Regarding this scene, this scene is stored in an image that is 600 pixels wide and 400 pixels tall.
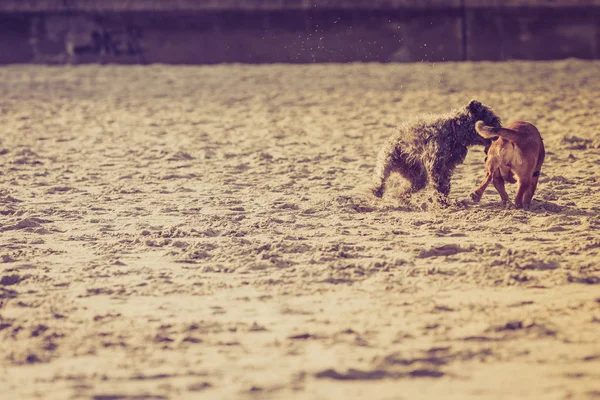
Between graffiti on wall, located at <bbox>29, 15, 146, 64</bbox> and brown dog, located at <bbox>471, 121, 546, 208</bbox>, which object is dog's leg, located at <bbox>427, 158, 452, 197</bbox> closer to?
brown dog, located at <bbox>471, 121, 546, 208</bbox>

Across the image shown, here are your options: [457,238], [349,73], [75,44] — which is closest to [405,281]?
[457,238]

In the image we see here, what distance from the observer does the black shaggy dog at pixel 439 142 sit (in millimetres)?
6227

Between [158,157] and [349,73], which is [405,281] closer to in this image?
[158,157]

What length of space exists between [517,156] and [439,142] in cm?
61

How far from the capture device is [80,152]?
350 inches

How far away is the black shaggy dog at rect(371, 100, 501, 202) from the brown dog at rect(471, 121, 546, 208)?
0.84 feet

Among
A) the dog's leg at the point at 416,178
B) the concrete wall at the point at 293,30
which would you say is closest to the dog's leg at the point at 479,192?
the dog's leg at the point at 416,178

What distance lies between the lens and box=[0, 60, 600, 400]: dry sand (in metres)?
3.45

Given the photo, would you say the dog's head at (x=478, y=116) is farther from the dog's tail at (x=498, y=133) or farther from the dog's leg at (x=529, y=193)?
the dog's leg at (x=529, y=193)

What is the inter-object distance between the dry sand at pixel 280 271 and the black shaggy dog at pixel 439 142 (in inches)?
9.1

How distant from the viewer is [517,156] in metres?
5.84

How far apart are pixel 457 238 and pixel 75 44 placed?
13.1 m

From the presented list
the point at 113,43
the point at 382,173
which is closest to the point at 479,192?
the point at 382,173

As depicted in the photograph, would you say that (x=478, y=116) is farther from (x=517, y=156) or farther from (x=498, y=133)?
(x=517, y=156)
